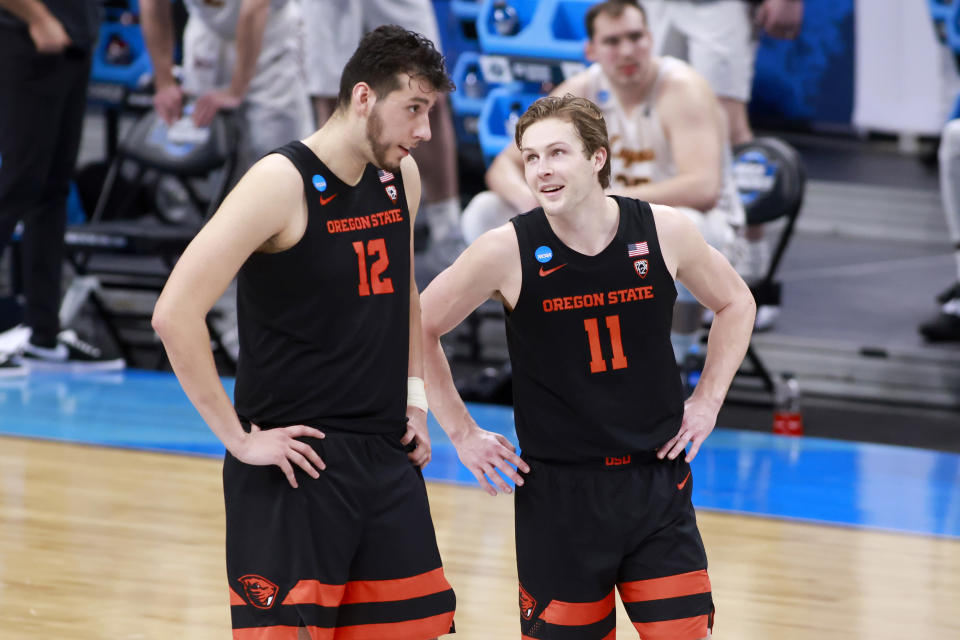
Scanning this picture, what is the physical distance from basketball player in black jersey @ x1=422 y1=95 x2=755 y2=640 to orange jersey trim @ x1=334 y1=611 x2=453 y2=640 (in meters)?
0.20

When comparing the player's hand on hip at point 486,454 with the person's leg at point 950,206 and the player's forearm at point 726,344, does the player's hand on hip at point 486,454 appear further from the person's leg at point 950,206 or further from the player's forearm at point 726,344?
the person's leg at point 950,206

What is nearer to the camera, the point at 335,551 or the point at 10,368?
the point at 335,551

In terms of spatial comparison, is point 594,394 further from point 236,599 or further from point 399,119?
point 236,599

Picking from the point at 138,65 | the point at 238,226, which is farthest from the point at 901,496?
the point at 138,65

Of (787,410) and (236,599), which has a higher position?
(236,599)

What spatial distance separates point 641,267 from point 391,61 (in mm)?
594

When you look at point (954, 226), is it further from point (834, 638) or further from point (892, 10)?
point (892, 10)

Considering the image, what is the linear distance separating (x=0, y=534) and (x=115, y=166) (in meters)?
3.18

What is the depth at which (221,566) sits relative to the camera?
4.10 meters

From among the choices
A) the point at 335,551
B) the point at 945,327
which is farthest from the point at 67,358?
the point at 335,551

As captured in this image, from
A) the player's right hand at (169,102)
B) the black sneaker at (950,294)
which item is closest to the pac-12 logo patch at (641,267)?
the black sneaker at (950,294)

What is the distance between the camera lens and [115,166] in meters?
7.15

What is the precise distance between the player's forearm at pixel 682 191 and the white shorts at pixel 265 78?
2.43 m

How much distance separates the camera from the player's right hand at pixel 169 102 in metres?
7.04
